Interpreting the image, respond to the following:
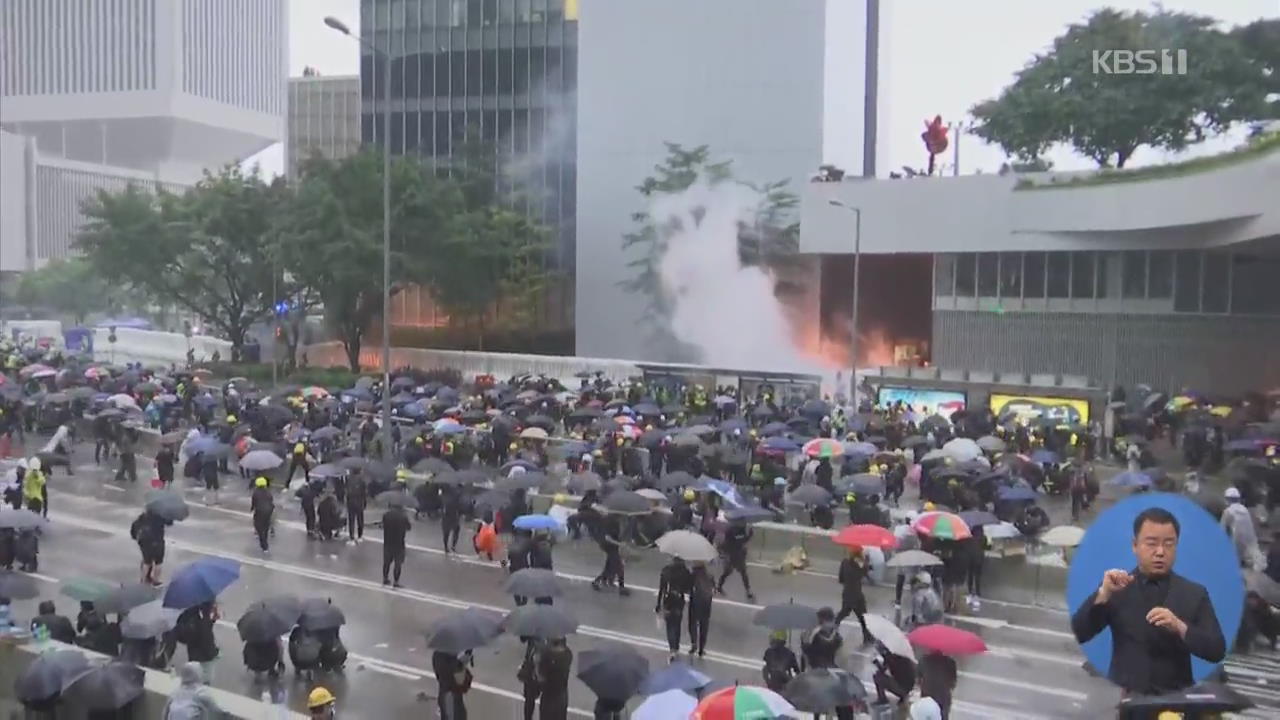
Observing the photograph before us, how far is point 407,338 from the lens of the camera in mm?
66188

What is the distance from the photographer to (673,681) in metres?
9.98

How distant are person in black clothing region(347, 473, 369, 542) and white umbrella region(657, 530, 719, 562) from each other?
8074mm

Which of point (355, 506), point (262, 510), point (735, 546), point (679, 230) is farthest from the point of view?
point (679, 230)

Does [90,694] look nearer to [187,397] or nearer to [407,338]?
[187,397]

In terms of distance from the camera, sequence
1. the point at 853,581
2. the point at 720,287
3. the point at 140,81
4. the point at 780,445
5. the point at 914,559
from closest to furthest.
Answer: the point at 914,559
the point at 853,581
the point at 780,445
the point at 720,287
the point at 140,81

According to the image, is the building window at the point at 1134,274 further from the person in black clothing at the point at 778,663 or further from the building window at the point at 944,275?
the person in black clothing at the point at 778,663

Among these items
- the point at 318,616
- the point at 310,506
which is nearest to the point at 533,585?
the point at 318,616

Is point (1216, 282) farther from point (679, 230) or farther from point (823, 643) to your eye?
point (823, 643)

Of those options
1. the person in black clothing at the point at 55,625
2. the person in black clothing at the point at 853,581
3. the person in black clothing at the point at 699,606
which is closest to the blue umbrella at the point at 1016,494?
the person in black clothing at the point at 853,581

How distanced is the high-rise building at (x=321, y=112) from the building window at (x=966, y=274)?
104 m

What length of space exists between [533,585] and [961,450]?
12.1 metres

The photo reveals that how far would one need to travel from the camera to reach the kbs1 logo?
151ft

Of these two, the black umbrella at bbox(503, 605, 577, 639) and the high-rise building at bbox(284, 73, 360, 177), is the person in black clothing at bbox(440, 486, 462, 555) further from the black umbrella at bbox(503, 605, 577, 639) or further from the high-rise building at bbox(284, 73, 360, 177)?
A: the high-rise building at bbox(284, 73, 360, 177)

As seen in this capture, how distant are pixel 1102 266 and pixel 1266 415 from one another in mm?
10671
